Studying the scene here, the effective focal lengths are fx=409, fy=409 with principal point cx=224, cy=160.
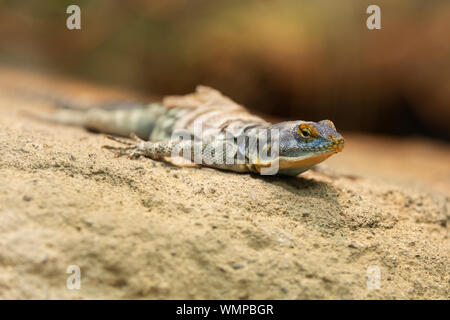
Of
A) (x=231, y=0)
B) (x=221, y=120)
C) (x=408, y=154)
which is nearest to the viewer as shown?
(x=221, y=120)

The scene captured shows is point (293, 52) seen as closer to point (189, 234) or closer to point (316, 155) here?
point (316, 155)

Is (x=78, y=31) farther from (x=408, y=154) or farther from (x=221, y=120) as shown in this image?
(x=408, y=154)

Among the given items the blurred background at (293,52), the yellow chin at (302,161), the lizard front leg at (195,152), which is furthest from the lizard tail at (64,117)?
the blurred background at (293,52)

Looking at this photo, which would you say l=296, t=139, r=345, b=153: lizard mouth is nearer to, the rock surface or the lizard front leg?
the rock surface

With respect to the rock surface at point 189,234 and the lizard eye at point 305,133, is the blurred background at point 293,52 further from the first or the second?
the rock surface at point 189,234

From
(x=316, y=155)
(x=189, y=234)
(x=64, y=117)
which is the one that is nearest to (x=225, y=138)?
(x=316, y=155)
